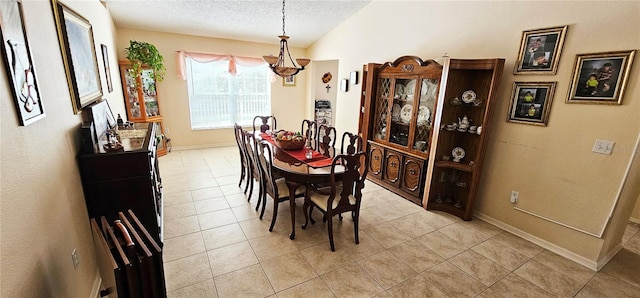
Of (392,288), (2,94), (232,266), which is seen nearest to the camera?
(2,94)

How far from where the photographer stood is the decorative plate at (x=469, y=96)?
118 inches

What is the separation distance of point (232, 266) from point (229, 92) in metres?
4.51

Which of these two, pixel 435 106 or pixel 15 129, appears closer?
pixel 15 129

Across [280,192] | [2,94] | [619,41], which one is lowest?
[280,192]

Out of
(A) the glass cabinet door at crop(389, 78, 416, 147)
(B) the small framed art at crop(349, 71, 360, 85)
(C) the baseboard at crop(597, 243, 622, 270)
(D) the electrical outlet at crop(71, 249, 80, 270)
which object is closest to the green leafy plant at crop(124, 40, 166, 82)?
(B) the small framed art at crop(349, 71, 360, 85)

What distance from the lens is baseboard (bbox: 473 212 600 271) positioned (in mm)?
2398

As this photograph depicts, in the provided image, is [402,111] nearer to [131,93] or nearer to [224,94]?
[224,94]

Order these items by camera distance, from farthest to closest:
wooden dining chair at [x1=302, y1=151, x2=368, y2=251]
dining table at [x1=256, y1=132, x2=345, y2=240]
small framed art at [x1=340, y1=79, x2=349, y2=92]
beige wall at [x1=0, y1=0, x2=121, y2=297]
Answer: small framed art at [x1=340, y1=79, x2=349, y2=92], dining table at [x1=256, y1=132, x2=345, y2=240], wooden dining chair at [x1=302, y1=151, x2=368, y2=251], beige wall at [x1=0, y1=0, x2=121, y2=297]

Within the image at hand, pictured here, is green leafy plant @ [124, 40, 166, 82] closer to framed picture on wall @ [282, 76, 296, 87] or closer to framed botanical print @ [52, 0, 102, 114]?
framed botanical print @ [52, 0, 102, 114]

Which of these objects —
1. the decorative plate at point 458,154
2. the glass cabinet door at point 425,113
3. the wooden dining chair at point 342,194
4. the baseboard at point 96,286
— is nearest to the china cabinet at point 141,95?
the baseboard at point 96,286

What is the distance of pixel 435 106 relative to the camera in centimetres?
324

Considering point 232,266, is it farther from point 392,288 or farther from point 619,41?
point 619,41

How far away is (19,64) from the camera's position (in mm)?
1181

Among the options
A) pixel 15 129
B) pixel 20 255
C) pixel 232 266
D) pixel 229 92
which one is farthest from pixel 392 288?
pixel 229 92
